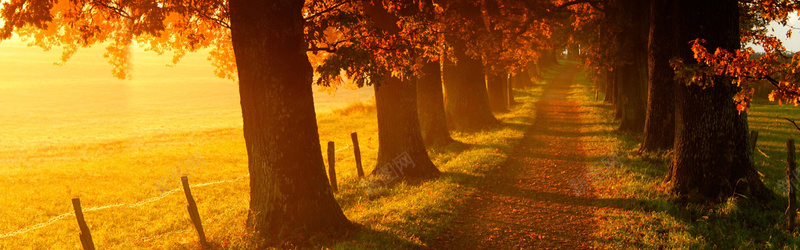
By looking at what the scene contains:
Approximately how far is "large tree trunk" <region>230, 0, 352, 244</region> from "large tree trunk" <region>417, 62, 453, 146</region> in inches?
379

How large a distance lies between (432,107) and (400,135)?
449 centimetres

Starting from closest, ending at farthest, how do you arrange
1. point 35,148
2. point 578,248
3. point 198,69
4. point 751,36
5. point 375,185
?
1. point 578,248
2. point 751,36
3. point 375,185
4. point 35,148
5. point 198,69

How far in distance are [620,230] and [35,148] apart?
97.4ft

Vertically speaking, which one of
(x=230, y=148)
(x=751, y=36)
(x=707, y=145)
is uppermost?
(x=751, y=36)

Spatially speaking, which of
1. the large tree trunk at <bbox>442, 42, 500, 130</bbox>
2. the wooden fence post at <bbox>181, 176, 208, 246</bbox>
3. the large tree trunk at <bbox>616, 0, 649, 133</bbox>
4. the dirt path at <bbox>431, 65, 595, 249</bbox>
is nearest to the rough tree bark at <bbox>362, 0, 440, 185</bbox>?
the dirt path at <bbox>431, 65, 595, 249</bbox>

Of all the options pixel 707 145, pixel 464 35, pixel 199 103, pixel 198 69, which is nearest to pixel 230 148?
pixel 464 35

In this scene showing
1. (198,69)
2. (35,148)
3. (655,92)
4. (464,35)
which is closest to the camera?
(655,92)

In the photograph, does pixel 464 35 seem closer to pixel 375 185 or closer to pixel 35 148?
pixel 375 185

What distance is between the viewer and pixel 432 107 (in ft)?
59.9

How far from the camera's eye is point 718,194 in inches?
372

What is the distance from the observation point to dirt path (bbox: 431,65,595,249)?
853 centimetres

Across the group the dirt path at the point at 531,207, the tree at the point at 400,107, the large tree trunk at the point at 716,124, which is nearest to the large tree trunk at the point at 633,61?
the dirt path at the point at 531,207

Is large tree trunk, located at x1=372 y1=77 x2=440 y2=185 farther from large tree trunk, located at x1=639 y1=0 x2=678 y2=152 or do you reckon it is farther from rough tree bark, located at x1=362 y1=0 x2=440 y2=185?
large tree trunk, located at x1=639 y1=0 x2=678 y2=152

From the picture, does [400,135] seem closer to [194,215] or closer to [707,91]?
[194,215]
